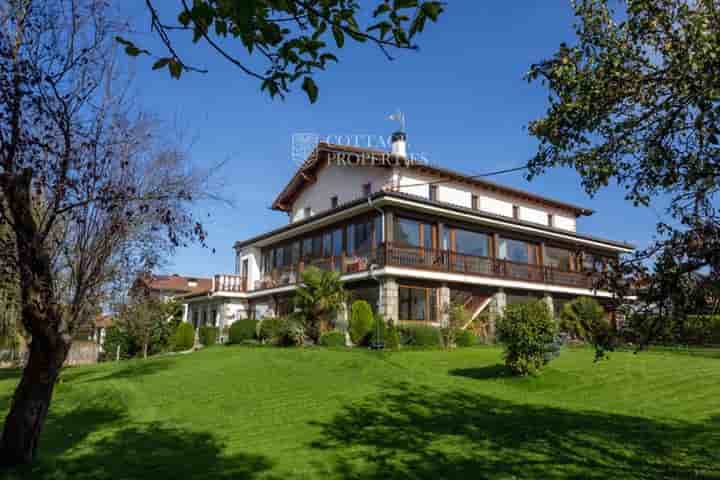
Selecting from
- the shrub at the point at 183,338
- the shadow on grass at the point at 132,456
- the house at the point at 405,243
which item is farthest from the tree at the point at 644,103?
the shrub at the point at 183,338

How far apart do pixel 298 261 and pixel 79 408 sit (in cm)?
1960

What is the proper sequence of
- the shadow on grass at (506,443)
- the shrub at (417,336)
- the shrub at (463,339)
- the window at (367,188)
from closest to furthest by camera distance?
the shadow on grass at (506,443) → the shrub at (417,336) → the shrub at (463,339) → the window at (367,188)

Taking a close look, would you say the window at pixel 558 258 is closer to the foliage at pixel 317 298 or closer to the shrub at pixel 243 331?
the foliage at pixel 317 298

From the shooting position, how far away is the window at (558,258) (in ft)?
102

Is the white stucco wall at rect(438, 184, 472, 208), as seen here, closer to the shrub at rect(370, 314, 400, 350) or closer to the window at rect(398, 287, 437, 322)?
the window at rect(398, 287, 437, 322)

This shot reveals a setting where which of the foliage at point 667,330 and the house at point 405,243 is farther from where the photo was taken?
the house at point 405,243

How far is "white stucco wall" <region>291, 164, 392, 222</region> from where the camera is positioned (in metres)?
29.2

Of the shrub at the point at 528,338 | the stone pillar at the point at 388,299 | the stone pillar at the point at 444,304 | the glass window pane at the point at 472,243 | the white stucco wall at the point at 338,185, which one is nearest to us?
the shrub at the point at 528,338

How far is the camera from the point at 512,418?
9062 mm

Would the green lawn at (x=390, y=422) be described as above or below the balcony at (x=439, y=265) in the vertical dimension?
below

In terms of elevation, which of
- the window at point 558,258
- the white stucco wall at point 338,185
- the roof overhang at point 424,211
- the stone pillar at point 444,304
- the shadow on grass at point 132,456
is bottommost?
the shadow on grass at point 132,456

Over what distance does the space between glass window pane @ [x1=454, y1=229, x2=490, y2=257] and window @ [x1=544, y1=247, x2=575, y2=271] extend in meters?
5.21

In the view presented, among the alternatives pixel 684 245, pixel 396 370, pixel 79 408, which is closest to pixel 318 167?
pixel 396 370

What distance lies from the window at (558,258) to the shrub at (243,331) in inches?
657
